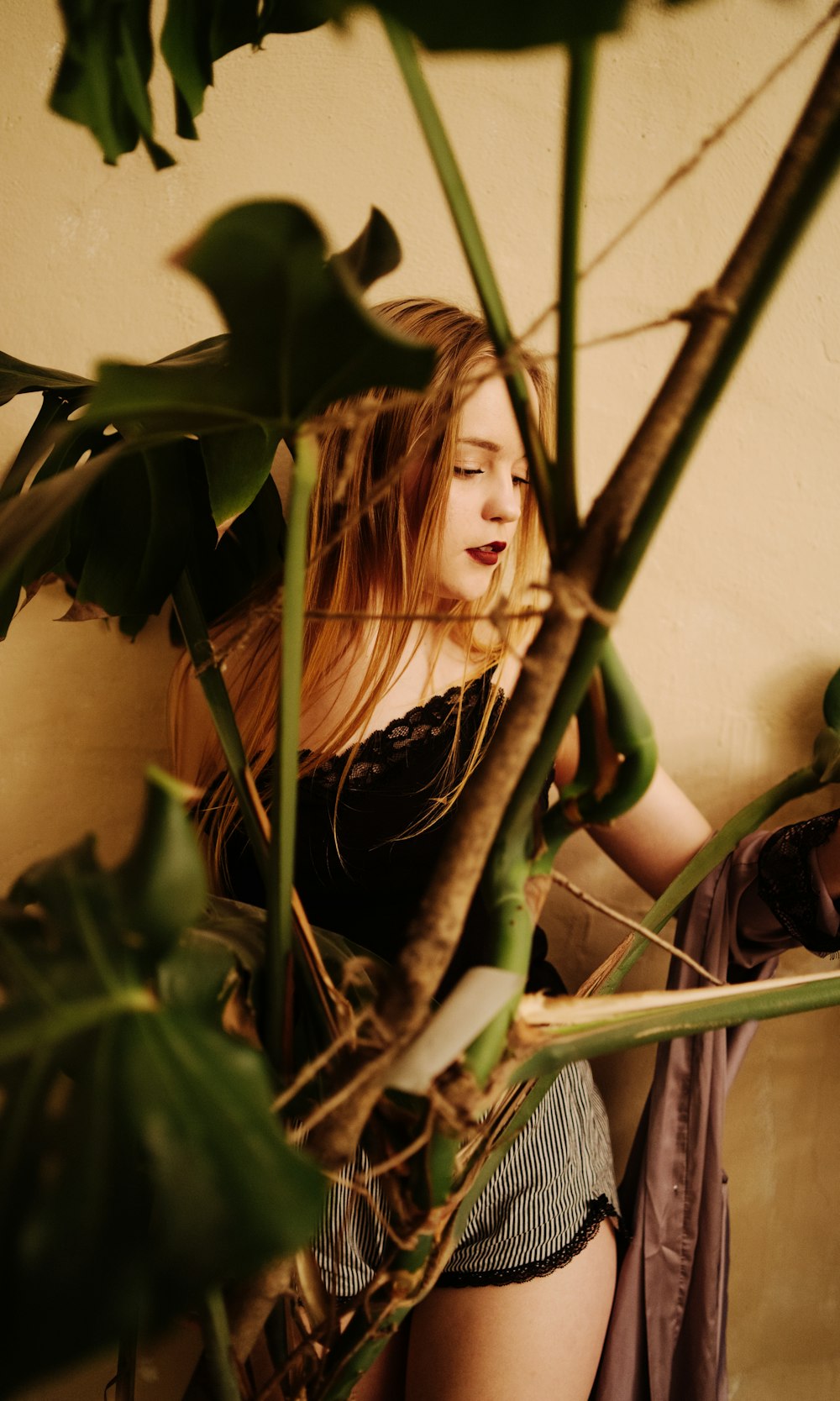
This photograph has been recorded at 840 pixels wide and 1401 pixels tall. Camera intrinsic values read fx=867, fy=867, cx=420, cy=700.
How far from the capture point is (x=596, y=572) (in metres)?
0.29

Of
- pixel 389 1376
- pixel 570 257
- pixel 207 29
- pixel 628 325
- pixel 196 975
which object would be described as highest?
pixel 207 29

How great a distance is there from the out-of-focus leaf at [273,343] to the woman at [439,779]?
42cm

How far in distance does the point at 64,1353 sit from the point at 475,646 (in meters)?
0.82

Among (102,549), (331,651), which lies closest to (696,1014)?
(102,549)

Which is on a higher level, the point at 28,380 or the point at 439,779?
the point at 28,380

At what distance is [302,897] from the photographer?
35.8 inches

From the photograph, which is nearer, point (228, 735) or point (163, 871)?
point (163, 871)

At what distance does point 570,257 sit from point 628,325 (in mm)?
777

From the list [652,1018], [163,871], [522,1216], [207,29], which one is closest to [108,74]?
[207,29]

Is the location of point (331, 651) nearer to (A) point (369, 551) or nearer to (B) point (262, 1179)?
(A) point (369, 551)

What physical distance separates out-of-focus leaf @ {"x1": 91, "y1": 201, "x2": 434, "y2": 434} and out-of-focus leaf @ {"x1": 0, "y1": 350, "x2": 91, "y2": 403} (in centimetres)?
41

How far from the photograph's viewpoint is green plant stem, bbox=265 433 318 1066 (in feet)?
1.13

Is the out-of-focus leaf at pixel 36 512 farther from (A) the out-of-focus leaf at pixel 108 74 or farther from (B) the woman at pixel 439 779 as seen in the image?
(B) the woman at pixel 439 779

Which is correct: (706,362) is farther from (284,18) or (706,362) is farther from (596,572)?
(284,18)
